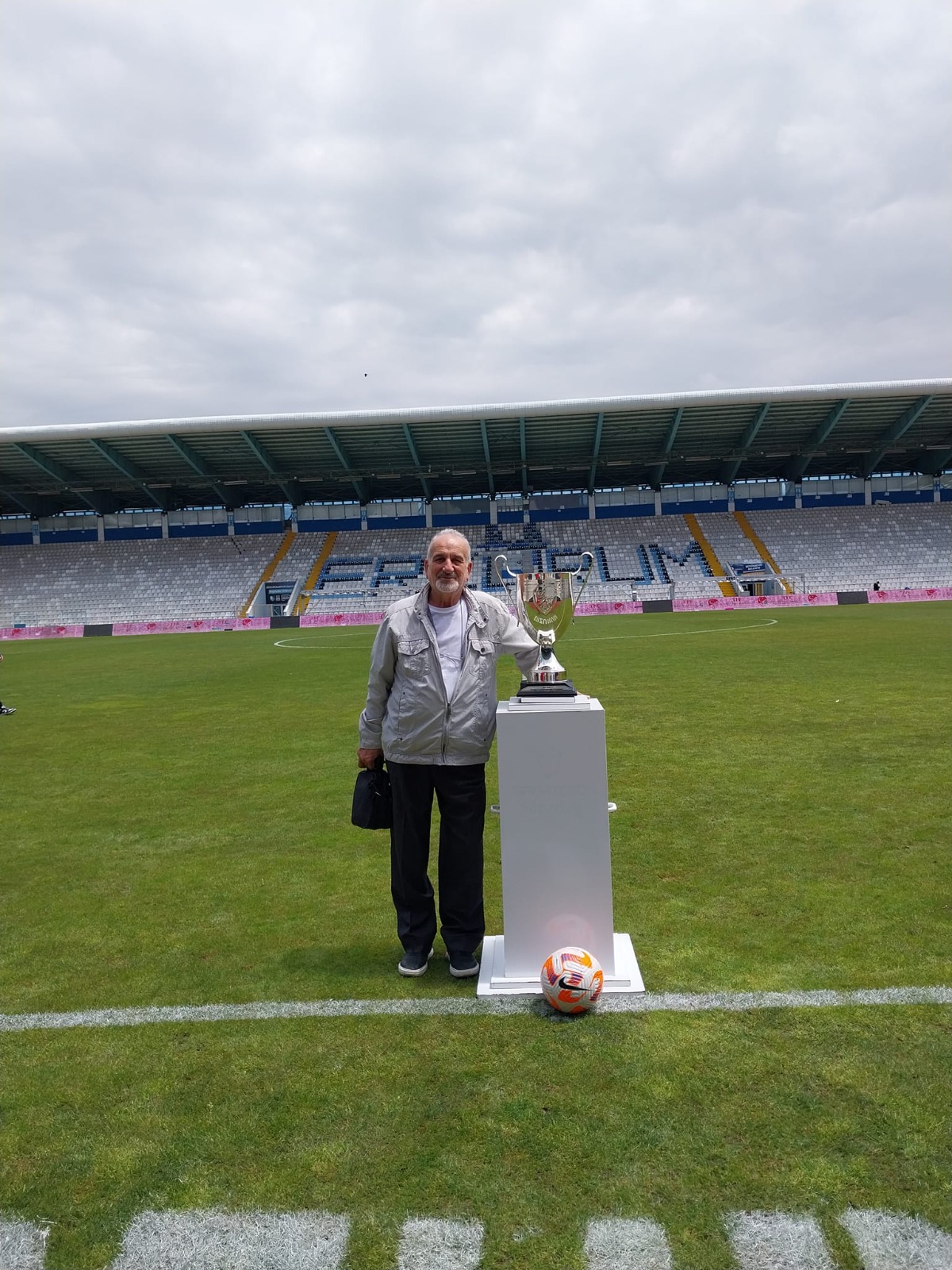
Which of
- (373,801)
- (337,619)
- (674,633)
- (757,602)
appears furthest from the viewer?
(337,619)

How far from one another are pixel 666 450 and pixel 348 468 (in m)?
17.5

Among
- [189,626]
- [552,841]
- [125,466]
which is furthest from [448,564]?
[125,466]

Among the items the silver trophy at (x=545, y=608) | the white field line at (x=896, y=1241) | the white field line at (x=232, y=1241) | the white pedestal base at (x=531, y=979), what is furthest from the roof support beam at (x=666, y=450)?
the white field line at (x=232, y=1241)

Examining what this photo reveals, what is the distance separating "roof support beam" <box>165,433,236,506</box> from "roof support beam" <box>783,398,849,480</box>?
32.5 meters

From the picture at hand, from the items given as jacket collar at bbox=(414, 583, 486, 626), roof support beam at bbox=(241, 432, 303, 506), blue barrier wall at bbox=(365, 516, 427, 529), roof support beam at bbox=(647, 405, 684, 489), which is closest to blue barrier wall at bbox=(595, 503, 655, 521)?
roof support beam at bbox=(647, 405, 684, 489)

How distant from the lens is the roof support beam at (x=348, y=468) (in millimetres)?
44812

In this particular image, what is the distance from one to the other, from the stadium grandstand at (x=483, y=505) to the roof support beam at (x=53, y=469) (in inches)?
6.8

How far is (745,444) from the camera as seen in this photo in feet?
Answer: 156

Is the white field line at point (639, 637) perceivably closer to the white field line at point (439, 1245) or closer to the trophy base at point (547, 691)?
the trophy base at point (547, 691)

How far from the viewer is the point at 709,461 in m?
52.0

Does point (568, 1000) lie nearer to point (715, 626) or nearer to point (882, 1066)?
point (882, 1066)

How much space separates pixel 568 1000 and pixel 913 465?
Answer: 57.0m

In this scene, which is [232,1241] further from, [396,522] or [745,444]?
[396,522]

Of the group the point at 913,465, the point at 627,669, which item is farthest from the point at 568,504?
Answer: the point at 627,669
